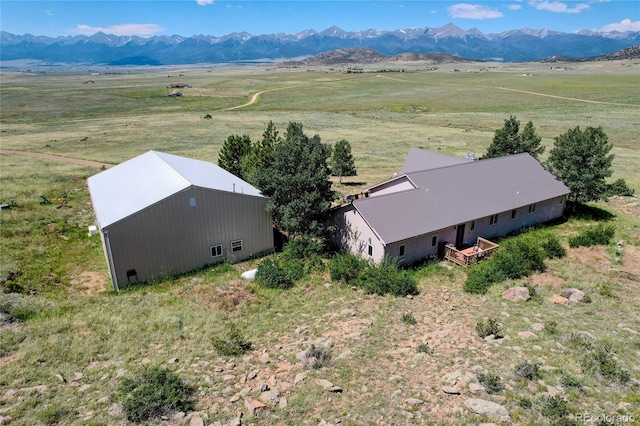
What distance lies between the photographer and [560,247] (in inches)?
929

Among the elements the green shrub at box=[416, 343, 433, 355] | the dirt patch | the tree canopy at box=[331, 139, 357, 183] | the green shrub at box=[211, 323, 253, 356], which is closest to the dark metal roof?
the green shrub at box=[416, 343, 433, 355]

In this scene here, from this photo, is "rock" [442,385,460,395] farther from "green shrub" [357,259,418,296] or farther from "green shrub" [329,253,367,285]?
"green shrub" [329,253,367,285]

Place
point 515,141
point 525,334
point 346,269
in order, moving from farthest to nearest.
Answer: point 515,141 < point 346,269 < point 525,334

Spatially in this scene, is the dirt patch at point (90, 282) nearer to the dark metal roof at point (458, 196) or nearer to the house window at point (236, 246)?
the house window at point (236, 246)

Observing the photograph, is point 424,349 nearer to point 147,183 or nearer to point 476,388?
point 476,388

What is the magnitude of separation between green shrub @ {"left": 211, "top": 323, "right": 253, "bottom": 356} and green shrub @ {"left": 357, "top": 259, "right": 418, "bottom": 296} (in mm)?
7098

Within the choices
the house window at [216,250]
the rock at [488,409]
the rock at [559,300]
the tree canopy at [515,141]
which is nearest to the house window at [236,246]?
the house window at [216,250]

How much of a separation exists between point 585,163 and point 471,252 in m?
14.1

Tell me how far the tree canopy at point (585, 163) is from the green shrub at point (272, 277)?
23561mm

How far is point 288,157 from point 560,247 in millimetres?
17138

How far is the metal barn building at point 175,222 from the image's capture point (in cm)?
2020

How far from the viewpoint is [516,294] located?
18.1m

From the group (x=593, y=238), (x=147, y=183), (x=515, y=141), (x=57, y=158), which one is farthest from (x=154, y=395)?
(x=57, y=158)

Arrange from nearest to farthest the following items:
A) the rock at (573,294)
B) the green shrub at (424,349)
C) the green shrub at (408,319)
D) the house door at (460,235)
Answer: the green shrub at (424,349) → the green shrub at (408,319) → the rock at (573,294) → the house door at (460,235)
